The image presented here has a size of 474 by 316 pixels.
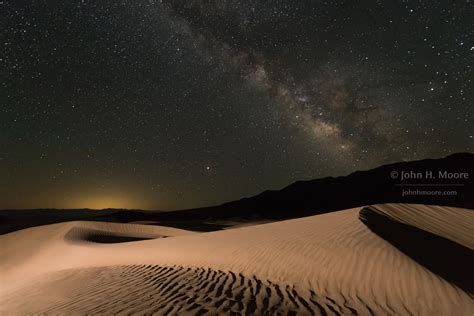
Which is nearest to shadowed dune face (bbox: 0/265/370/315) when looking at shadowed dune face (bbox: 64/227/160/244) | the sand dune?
the sand dune

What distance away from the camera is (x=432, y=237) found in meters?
8.63

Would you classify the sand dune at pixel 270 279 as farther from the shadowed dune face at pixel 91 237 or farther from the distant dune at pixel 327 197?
the distant dune at pixel 327 197

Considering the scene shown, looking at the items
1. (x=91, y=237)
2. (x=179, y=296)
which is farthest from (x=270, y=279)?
(x=91, y=237)

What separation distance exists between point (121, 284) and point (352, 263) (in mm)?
5614

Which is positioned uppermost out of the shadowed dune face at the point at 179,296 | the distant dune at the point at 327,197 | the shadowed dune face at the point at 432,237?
the distant dune at the point at 327,197

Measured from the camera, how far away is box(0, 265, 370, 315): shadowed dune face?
5531 millimetres

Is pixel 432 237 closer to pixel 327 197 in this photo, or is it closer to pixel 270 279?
pixel 270 279

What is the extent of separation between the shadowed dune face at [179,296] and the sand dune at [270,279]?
0.8 inches

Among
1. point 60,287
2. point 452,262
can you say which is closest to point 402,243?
point 452,262

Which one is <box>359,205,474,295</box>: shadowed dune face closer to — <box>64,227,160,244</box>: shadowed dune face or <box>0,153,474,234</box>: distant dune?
<box>64,227,160,244</box>: shadowed dune face

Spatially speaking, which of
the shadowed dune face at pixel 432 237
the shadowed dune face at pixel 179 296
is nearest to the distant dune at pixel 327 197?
the shadowed dune face at pixel 432 237

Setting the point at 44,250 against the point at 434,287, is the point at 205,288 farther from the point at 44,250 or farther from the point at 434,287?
the point at 44,250

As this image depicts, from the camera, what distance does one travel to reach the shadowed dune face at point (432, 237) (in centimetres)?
666

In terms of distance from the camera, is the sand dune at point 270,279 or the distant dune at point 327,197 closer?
the sand dune at point 270,279
